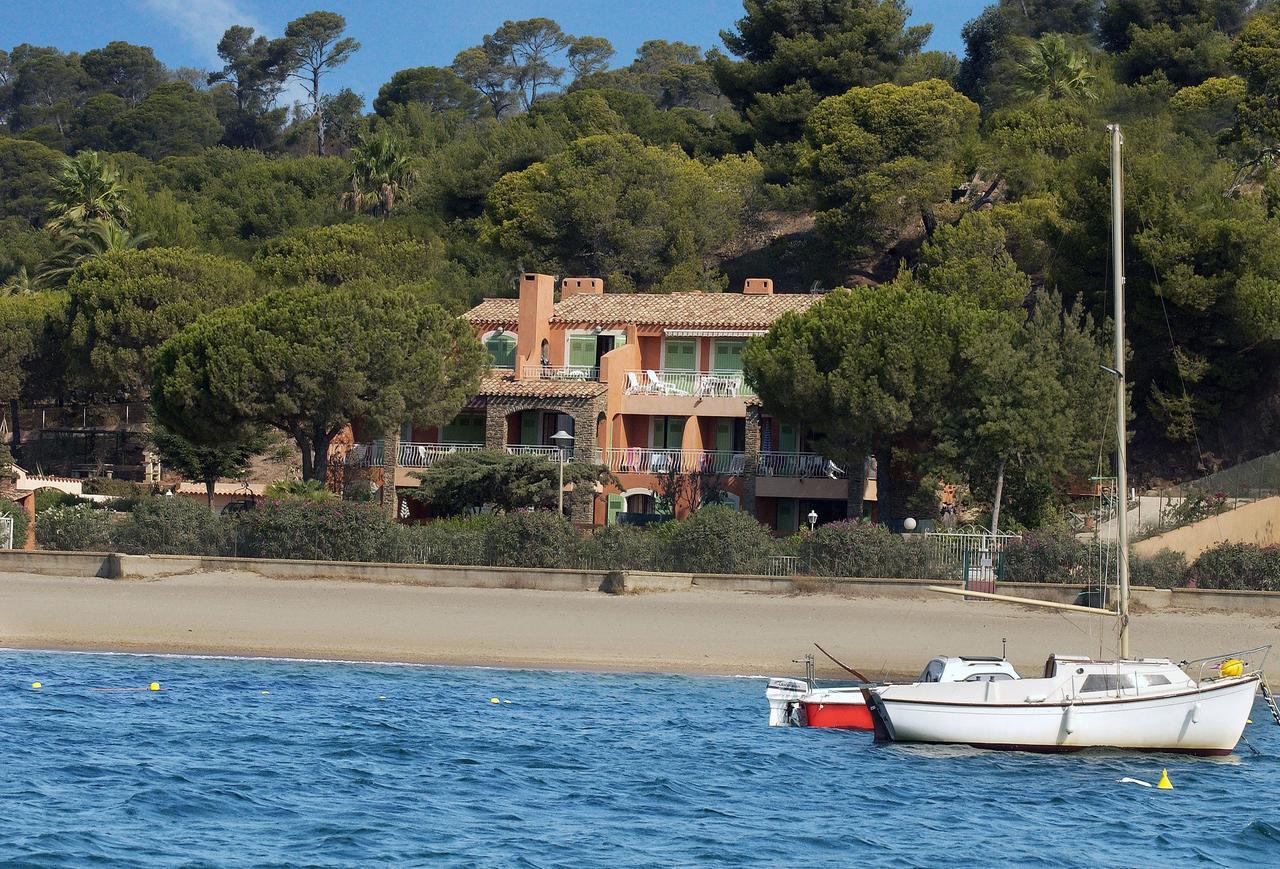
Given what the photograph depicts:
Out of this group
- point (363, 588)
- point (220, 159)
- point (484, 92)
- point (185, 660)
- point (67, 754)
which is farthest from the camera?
point (484, 92)

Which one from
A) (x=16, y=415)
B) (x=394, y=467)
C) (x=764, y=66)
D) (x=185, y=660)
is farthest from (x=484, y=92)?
(x=185, y=660)

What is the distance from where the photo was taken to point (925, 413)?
42.6 m

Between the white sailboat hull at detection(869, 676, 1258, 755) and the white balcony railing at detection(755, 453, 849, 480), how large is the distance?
78.8 ft

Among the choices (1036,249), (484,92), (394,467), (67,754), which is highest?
(484,92)

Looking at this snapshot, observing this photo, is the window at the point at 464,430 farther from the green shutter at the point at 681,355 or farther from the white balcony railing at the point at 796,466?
the white balcony railing at the point at 796,466

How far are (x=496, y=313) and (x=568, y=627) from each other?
94.4 feet

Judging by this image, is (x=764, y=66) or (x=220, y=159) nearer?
(x=764, y=66)

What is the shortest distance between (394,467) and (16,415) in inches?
900

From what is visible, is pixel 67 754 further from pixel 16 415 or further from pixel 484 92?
pixel 484 92

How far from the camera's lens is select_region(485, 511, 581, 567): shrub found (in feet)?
107

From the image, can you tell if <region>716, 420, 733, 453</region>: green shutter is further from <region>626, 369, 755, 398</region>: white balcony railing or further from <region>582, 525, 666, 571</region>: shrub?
<region>582, 525, 666, 571</region>: shrub

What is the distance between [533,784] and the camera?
21.3m

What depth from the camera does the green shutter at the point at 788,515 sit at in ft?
159

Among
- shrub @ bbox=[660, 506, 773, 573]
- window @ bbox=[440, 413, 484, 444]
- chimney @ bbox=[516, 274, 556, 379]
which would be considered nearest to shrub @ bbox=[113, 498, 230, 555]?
shrub @ bbox=[660, 506, 773, 573]
